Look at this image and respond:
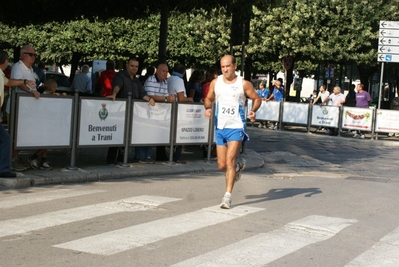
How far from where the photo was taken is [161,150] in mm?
14273

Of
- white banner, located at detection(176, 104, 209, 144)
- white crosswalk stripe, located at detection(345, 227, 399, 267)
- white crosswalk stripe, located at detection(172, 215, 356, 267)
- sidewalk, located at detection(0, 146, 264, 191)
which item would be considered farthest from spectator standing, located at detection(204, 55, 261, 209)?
white banner, located at detection(176, 104, 209, 144)

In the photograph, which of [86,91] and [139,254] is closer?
[139,254]

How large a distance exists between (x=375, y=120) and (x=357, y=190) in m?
14.7

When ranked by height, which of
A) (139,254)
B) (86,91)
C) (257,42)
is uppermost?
(257,42)

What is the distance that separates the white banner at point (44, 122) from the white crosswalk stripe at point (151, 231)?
130 inches

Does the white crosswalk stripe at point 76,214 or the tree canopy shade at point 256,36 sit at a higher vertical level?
the tree canopy shade at point 256,36

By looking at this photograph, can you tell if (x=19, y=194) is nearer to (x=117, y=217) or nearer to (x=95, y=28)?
(x=117, y=217)

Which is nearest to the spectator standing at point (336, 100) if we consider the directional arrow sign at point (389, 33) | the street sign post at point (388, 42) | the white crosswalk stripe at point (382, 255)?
the street sign post at point (388, 42)

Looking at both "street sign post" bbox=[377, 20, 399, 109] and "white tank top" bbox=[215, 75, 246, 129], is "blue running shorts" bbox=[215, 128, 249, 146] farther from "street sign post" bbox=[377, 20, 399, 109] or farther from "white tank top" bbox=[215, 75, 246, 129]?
"street sign post" bbox=[377, 20, 399, 109]

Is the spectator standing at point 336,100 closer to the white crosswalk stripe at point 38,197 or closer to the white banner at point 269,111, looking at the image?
the white banner at point 269,111

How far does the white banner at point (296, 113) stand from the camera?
1103 inches

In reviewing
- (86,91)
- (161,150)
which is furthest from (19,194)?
(86,91)

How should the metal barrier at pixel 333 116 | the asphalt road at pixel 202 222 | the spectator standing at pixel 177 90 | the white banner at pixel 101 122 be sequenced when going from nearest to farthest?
1. the asphalt road at pixel 202 222
2. the white banner at pixel 101 122
3. the spectator standing at pixel 177 90
4. the metal barrier at pixel 333 116

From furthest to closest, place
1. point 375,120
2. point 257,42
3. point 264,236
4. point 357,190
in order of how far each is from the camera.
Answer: point 257,42 → point 375,120 → point 357,190 → point 264,236
